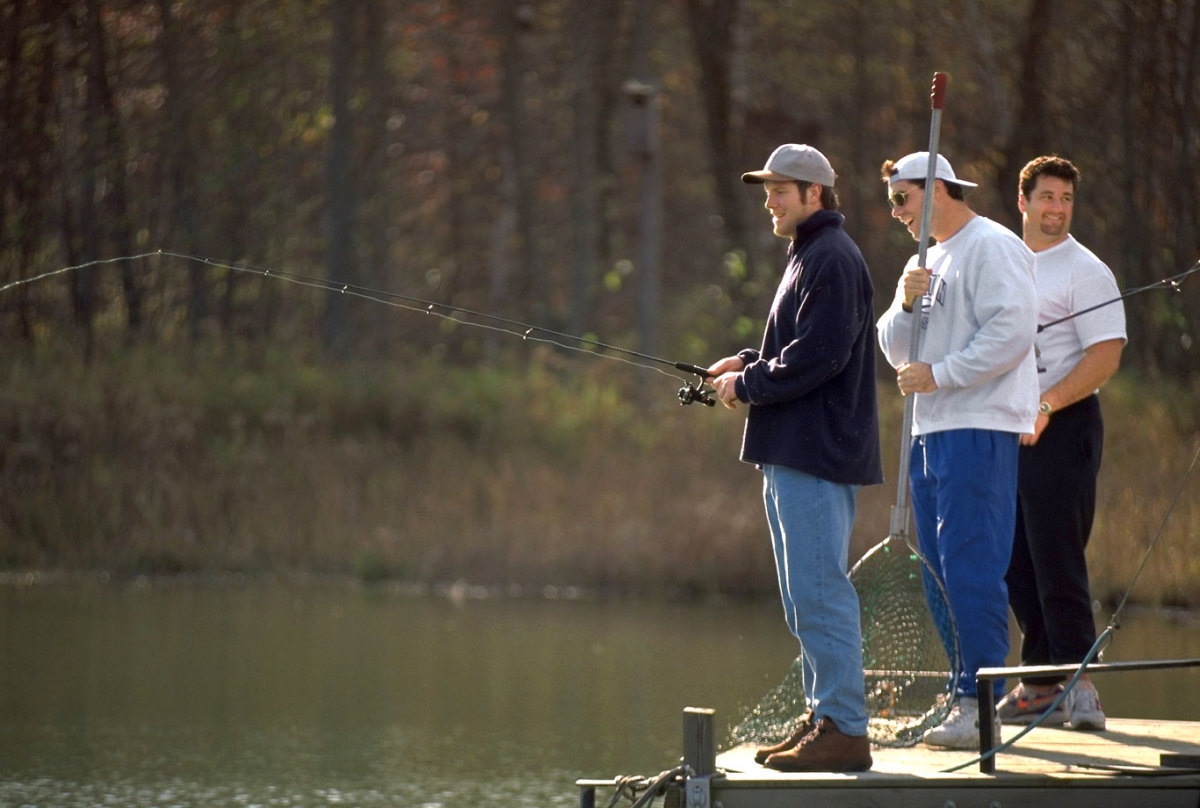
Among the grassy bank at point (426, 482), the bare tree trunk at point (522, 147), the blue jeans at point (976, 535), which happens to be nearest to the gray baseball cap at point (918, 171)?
the blue jeans at point (976, 535)

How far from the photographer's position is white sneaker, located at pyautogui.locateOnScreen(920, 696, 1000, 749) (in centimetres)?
580

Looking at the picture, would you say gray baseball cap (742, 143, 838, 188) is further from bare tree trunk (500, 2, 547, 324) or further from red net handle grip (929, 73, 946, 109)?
bare tree trunk (500, 2, 547, 324)

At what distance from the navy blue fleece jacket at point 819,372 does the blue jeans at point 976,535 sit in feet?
1.47

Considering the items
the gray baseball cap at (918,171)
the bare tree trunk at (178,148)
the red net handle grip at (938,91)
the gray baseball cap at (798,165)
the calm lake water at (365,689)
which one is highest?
the bare tree trunk at (178,148)

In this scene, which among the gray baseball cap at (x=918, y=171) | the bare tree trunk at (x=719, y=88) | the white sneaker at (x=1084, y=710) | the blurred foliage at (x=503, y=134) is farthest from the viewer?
the bare tree trunk at (x=719, y=88)

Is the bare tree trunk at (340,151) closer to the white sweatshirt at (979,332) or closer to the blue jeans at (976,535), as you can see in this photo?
the white sweatshirt at (979,332)

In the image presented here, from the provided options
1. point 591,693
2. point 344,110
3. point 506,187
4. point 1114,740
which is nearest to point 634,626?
point 591,693

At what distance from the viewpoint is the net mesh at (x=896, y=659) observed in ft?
19.5

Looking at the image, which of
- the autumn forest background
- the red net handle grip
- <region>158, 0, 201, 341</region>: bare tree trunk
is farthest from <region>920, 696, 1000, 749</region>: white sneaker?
<region>158, 0, 201, 341</region>: bare tree trunk

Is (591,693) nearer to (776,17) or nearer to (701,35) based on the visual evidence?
(701,35)

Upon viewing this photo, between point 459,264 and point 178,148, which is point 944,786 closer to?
point 178,148

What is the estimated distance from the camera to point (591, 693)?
398 inches

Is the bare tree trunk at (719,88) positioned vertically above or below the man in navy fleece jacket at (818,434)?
above

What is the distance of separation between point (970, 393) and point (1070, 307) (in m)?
0.74
